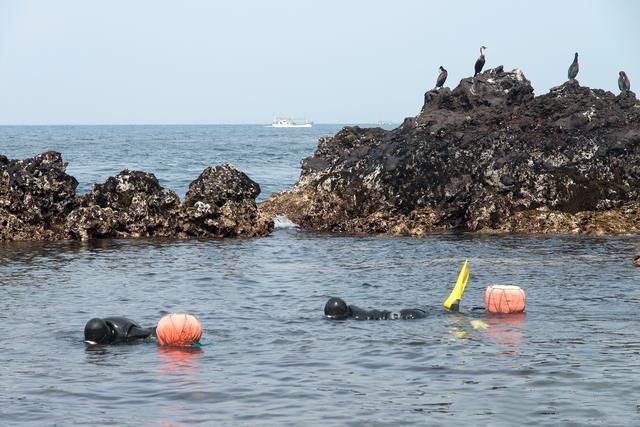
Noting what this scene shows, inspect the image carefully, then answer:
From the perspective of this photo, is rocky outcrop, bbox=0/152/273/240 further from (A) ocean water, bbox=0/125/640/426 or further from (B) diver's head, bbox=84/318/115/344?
(B) diver's head, bbox=84/318/115/344

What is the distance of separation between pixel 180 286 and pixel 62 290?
10.8ft

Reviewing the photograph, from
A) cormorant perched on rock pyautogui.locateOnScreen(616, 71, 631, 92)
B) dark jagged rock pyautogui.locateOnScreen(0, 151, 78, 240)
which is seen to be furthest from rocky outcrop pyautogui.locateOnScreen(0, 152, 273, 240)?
cormorant perched on rock pyautogui.locateOnScreen(616, 71, 631, 92)

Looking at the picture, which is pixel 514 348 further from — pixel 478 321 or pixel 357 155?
pixel 357 155

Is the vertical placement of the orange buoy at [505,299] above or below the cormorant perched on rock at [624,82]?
below

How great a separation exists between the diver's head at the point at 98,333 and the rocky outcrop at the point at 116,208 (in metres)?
17.3

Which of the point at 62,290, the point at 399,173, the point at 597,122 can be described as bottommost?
the point at 62,290

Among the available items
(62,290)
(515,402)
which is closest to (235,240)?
(62,290)

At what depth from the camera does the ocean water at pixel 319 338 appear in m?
14.6

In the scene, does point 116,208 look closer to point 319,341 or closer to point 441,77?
point 441,77

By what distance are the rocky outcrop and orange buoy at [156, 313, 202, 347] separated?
18.0 metres

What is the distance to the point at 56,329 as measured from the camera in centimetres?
2056

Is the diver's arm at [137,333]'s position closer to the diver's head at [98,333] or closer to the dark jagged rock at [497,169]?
the diver's head at [98,333]

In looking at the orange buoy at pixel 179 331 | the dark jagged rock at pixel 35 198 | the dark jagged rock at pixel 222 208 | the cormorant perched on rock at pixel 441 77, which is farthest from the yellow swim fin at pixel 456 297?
the cormorant perched on rock at pixel 441 77

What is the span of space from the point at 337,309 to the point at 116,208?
1799cm
